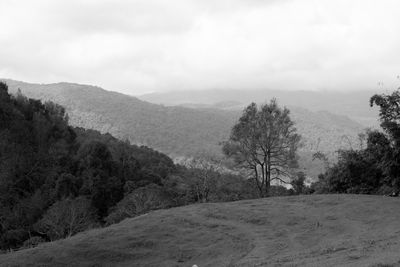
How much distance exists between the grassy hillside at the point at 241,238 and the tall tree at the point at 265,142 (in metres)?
15.1

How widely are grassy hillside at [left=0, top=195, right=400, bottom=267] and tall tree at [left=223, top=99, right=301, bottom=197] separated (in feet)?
49.4

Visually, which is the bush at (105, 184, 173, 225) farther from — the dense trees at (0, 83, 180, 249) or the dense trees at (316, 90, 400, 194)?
the dense trees at (316, 90, 400, 194)

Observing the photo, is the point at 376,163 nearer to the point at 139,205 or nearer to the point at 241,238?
the point at 241,238

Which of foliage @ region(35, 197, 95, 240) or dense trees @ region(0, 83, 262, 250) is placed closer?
foliage @ region(35, 197, 95, 240)

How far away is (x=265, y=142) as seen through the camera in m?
51.1

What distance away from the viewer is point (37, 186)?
243ft

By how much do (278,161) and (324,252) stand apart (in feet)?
98.5

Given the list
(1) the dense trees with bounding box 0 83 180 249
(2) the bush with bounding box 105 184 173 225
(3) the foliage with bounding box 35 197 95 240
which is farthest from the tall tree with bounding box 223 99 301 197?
(1) the dense trees with bounding box 0 83 180 249

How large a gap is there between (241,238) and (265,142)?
23000 millimetres

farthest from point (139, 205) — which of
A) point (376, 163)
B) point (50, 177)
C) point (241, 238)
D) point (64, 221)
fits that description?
point (241, 238)

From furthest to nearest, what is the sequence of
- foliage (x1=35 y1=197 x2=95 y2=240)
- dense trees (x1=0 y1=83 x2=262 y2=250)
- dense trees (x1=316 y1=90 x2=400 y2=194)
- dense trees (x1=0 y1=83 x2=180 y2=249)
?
dense trees (x1=0 y1=83 x2=262 y2=250) < dense trees (x1=0 y1=83 x2=180 y2=249) < foliage (x1=35 y1=197 x2=95 y2=240) < dense trees (x1=316 y1=90 x2=400 y2=194)

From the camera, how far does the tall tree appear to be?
51.1 m

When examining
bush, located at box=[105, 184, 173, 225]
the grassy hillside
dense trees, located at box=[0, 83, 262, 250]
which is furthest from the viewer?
bush, located at box=[105, 184, 173, 225]

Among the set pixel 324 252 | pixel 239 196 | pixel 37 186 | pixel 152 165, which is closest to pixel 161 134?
pixel 152 165
